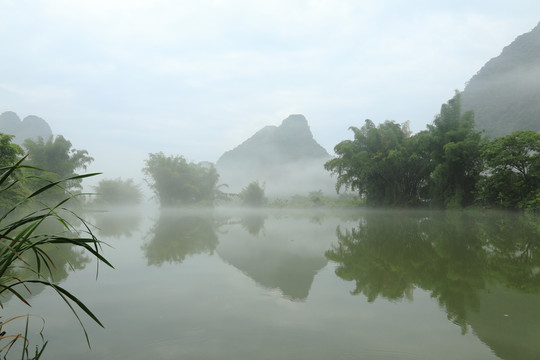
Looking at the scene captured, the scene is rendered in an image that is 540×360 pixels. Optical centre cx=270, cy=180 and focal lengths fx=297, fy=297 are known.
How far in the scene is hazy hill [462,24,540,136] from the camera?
28291 millimetres

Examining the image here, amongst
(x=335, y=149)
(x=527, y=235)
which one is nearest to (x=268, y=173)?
(x=335, y=149)

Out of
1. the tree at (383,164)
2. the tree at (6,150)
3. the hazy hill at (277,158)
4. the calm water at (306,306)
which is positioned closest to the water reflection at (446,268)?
the calm water at (306,306)

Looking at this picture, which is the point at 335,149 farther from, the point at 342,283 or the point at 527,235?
the point at 342,283

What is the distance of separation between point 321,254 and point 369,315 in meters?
2.13

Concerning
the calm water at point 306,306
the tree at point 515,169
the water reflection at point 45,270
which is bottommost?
the water reflection at point 45,270

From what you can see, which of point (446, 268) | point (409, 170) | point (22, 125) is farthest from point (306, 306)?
point (22, 125)

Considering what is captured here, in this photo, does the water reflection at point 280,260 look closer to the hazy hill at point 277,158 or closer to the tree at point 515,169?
the tree at point 515,169

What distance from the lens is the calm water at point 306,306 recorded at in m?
1.54

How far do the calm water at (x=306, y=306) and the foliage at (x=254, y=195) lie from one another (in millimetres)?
20819

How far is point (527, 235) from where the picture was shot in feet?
17.5

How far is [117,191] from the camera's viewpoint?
29.1 m

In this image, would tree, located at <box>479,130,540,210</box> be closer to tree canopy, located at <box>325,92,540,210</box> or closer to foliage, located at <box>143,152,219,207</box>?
tree canopy, located at <box>325,92,540,210</box>

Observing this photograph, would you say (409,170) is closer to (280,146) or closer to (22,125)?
(280,146)

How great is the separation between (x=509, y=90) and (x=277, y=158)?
49.6m
